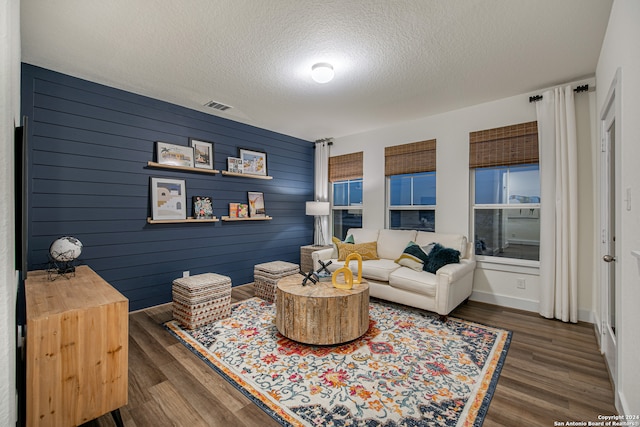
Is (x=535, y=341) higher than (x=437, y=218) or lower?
lower

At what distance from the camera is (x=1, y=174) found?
0.85 metres

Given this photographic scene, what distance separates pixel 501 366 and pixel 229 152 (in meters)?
4.11

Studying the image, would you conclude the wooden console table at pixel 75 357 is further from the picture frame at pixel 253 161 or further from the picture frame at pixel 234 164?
the picture frame at pixel 253 161

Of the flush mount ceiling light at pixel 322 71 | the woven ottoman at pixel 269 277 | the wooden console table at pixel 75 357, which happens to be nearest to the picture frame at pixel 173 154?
the woven ottoman at pixel 269 277

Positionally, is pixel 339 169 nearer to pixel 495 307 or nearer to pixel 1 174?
pixel 495 307

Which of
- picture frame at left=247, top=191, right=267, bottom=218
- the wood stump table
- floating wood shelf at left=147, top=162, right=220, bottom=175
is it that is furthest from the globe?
picture frame at left=247, top=191, right=267, bottom=218

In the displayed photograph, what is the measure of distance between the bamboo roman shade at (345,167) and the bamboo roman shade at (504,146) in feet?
6.12

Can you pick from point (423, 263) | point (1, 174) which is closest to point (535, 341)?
point (423, 263)

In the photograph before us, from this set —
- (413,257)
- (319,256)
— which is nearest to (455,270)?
(413,257)

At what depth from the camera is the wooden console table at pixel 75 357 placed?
54.2 inches

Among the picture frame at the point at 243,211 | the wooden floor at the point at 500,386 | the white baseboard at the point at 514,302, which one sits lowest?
the wooden floor at the point at 500,386

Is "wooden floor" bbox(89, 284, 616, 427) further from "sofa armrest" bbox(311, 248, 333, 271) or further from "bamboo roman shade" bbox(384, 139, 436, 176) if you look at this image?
"bamboo roman shade" bbox(384, 139, 436, 176)

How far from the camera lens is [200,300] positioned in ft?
9.65

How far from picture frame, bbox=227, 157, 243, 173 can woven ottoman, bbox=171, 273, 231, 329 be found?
1791mm
